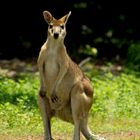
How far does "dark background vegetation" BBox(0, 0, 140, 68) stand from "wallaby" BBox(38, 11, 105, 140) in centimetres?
1348

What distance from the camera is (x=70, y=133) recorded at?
10.2 m

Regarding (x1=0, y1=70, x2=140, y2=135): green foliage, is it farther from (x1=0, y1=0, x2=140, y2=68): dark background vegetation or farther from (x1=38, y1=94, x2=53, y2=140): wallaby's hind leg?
(x1=0, y1=0, x2=140, y2=68): dark background vegetation

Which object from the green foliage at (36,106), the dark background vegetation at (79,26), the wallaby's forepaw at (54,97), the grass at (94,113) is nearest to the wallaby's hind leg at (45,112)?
the wallaby's forepaw at (54,97)

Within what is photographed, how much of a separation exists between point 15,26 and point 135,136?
13997 millimetres

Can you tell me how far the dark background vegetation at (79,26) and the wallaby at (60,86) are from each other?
13475mm

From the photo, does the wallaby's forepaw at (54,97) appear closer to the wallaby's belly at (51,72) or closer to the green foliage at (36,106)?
the wallaby's belly at (51,72)

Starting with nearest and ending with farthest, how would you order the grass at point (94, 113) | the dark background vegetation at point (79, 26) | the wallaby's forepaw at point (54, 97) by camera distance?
the wallaby's forepaw at point (54, 97) < the grass at point (94, 113) < the dark background vegetation at point (79, 26)

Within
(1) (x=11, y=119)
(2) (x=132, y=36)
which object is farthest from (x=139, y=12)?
(1) (x=11, y=119)

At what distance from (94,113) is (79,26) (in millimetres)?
11926

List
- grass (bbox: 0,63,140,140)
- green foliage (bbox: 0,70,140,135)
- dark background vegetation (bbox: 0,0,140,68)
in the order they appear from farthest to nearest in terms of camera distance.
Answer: dark background vegetation (bbox: 0,0,140,68), green foliage (bbox: 0,70,140,135), grass (bbox: 0,63,140,140)

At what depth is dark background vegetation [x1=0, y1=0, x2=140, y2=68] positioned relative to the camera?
23.0 m

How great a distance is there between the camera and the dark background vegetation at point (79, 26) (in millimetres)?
22953

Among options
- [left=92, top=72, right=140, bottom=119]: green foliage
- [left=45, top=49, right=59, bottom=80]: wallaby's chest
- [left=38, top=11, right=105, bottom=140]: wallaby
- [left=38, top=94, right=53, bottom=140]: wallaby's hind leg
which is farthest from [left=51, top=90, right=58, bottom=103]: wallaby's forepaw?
[left=92, top=72, right=140, bottom=119]: green foliage

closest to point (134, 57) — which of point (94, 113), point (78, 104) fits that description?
point (94, 113)
